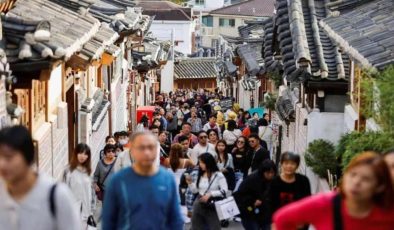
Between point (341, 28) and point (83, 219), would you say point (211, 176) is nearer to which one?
point (83, 219)

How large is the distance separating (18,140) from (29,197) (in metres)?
0.36

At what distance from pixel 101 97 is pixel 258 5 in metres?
67.5

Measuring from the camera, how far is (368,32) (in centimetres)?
1453

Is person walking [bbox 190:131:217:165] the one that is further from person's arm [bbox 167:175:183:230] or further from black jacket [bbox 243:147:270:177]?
person's arm [bbox 167:175:183:230]

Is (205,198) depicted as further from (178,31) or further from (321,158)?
(178,31)

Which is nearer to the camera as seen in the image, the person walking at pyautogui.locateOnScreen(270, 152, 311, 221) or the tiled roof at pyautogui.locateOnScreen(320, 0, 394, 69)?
the person walking at pyautogui.locateOnScreen(270, 152, 311, 221)

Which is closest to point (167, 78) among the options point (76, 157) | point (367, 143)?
point (76, 157)

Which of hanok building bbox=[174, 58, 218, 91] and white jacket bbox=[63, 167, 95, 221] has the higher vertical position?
hanok building bbox=[174, 58, 218, 91]

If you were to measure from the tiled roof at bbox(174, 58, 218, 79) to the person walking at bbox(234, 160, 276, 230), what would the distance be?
5984cm

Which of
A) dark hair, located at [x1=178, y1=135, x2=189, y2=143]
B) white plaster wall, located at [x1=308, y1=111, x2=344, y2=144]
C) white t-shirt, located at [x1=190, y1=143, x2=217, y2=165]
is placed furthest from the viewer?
dark hair, located at [x1=178, y1=135, x2=189, y2=143]

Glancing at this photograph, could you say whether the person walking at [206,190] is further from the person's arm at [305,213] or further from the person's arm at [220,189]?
the person's arm at [305,213]

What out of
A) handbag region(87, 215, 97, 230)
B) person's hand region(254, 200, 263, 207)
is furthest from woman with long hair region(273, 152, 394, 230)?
handbag region(87, 215, 97, 230)

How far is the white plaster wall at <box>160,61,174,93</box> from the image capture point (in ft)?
230

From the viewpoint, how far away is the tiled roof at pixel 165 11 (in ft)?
276
